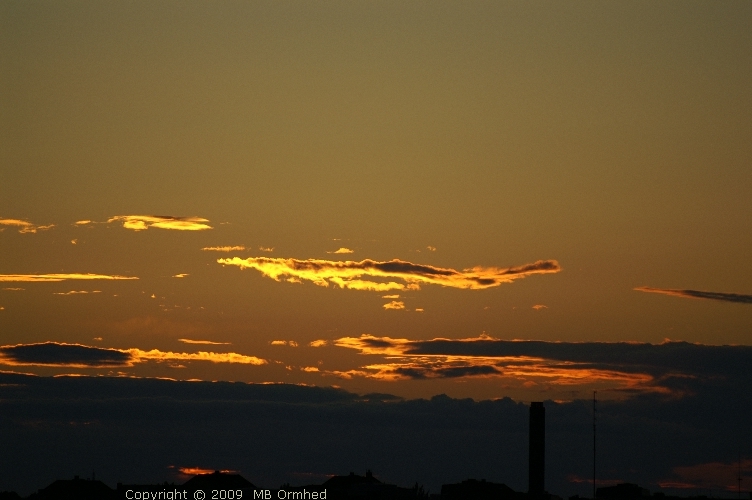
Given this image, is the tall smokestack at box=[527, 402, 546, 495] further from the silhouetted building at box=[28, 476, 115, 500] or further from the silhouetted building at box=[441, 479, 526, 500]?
the silhouetted building at box=[28, 476, 115, 500]

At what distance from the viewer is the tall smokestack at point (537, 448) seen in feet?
540

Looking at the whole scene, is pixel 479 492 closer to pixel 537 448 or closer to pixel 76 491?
pixel 537 448

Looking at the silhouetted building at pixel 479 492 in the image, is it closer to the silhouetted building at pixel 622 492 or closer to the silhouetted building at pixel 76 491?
the silhouetted building at pixel 622 492

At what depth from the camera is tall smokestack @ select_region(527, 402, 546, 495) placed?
164 meters

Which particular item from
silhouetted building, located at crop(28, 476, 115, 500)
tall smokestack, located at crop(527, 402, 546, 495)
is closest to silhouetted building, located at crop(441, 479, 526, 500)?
tall smokestack, located at crop(527, 402, 546, 495)

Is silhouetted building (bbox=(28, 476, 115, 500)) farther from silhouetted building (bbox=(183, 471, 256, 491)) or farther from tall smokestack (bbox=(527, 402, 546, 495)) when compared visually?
tall smokestack (bbox=(527, 402, 546, 495))

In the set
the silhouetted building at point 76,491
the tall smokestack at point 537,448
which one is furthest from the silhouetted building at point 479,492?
the silhouetted building at point 76,491

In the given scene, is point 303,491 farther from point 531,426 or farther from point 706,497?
point 706,497

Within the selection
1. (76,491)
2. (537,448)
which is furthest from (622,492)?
(76,491)

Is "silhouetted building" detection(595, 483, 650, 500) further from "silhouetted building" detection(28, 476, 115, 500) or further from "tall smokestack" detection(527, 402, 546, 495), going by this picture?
"silhouetted building" detection(28, 476, 115, 500)

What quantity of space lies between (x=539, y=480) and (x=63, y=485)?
192 ft

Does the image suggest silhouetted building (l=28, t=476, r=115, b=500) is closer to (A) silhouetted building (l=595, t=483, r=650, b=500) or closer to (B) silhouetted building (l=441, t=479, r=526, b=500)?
(B) silhouetted building (l=441, t=479, r=526, b=500)

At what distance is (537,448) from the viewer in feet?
544

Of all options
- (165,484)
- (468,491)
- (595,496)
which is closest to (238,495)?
(165,484)
